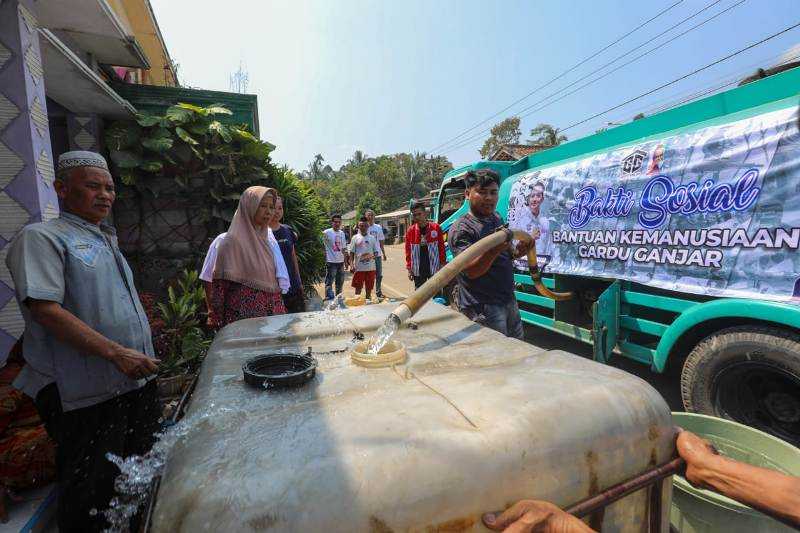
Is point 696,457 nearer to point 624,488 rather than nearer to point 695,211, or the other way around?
point 624,488

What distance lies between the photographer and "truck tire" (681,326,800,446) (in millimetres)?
2352

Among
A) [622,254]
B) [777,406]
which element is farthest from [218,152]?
[777,406]

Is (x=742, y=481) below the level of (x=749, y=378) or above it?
above

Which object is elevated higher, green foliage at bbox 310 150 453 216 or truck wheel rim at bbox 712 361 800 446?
green foliage at bbox 310 150 453 216

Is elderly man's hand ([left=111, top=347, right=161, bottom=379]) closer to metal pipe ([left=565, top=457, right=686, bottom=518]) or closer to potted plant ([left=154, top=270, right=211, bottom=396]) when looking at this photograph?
metal pipe ([left=565, top=457, right=686, bottom=518])

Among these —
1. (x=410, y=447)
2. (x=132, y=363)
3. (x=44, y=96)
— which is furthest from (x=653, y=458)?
(x=44, y=96)

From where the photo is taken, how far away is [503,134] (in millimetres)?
32312

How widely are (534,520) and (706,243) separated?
8.32 feet

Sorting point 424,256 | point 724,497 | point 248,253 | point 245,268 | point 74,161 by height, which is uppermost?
point 74,161

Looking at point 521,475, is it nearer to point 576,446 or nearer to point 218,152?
point 576,446

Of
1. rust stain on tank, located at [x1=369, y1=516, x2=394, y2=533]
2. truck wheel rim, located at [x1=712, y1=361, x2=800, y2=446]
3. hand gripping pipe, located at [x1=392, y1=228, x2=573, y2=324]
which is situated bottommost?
truck wheel rim, located at [x1=712, y1=361, x2=800, y2=446]

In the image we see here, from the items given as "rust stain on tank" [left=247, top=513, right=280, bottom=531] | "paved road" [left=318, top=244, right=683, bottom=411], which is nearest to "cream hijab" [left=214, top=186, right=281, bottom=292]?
"paved road" [left=318, top=244, right=683, bottom=411]

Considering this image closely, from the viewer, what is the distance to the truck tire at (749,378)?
2.35m

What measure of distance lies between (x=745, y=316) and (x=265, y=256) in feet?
10.7
